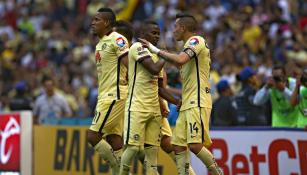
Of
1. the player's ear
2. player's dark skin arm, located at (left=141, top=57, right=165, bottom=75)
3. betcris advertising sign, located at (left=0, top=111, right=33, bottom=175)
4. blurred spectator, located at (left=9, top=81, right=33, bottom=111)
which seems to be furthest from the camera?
blurred spectator, located at (left=9, top=81, right=33, bottom=111)

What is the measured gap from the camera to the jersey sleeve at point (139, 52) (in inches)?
491

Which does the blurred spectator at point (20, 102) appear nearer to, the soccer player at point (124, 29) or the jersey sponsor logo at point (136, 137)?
the soccer player at point (124, 29)

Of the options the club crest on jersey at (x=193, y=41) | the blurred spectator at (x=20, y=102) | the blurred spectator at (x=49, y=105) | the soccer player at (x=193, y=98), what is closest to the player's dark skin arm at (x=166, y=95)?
the soccer player at (x=193, y=98)

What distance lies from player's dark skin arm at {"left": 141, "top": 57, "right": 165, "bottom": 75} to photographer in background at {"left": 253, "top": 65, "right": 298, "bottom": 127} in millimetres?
2697

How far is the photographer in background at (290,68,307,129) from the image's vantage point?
13.8 m

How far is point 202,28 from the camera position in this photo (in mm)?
24500

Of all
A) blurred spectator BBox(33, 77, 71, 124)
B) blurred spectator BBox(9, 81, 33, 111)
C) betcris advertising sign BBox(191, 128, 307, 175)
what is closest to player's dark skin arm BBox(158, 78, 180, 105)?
betcris advertising sign BBox(191, 128, 307, 175)

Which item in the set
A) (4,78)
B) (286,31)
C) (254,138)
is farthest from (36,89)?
(254,138)

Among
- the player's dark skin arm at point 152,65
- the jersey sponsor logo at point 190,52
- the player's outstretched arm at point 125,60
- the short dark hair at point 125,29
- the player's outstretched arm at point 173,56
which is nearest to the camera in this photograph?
the player's outstretched arm at point 173,56

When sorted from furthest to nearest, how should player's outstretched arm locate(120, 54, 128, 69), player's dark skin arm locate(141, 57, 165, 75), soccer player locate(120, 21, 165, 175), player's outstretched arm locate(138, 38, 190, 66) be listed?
1. player's outstretched arm locate(120, 54, 128, 69)
2. soccer player locate(120, 21, 165, 175)
3. player's dark skin arm locate(141, 57, 165, 75)
4. player's outstretched arm locate(138, 38, 190, 66)

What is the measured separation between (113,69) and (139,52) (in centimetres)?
73

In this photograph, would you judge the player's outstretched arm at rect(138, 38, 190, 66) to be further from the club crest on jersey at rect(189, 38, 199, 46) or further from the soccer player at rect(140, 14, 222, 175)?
the club crest on jersey at rect(189, 38, 199, 46)

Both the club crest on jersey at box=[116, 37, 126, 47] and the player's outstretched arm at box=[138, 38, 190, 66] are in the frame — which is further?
the club crest on jersey at box=[116, 37, 126, 47]

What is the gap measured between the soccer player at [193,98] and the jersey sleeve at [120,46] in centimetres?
67
